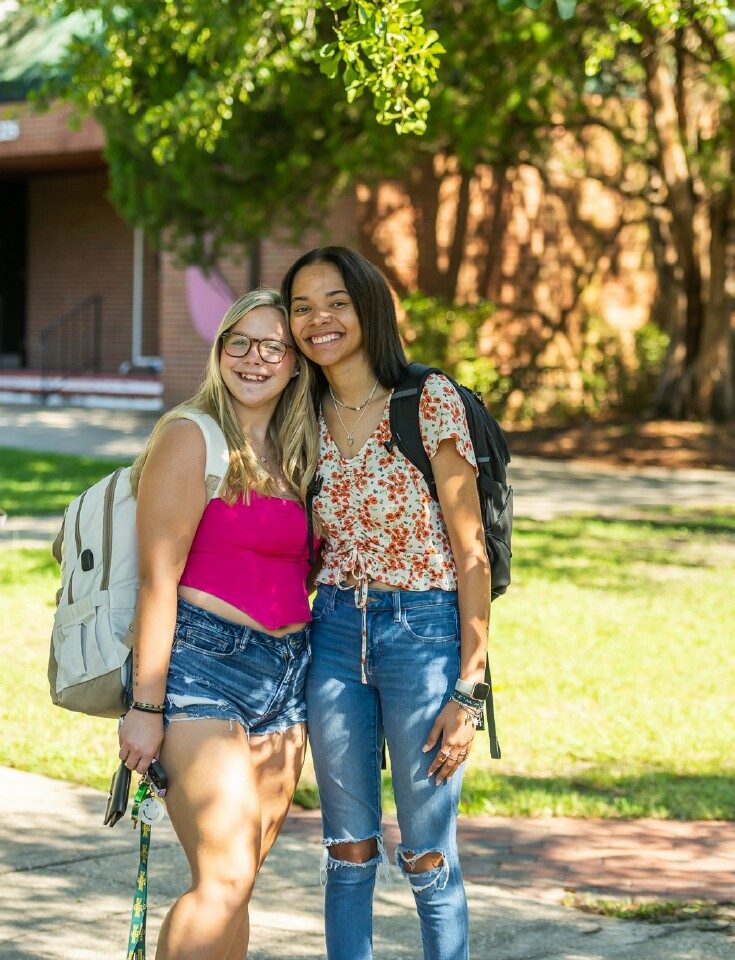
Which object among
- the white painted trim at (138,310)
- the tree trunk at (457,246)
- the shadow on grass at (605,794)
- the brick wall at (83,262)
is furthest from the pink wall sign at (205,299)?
the shadow on grass at (605,794)

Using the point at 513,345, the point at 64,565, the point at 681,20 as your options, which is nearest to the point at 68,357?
the point at 513,345

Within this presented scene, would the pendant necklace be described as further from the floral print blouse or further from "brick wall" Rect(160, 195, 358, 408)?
"brick wall" Rect(160, 195, 358, 408)

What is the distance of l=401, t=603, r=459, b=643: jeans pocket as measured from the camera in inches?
129

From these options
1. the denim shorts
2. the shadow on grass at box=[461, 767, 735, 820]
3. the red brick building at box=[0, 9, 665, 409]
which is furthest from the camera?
the red brick building at box=[0, 9, 665, 409]

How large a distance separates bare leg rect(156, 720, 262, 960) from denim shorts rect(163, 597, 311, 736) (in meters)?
0.05

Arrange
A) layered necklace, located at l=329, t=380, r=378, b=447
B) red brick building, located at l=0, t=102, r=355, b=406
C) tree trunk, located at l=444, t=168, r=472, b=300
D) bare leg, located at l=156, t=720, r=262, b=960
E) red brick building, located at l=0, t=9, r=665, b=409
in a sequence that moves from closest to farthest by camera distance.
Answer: bare leg, located at l=156, t=720, r=262, b=960, layered necklace, located at l=329, t=380, r=378, b=447, red brick building, located at l=0, t=9, r=665, b=409, tree trunk, located at l=444, t=168, r=472, b=300, red brick building, located at l=0, t=102, r=355, b=406

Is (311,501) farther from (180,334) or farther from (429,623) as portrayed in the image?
(180,334)

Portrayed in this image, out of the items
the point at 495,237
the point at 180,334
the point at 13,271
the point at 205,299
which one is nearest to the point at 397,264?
the point at 495,237

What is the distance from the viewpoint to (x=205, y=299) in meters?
21.1

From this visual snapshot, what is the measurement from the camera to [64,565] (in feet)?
11.1

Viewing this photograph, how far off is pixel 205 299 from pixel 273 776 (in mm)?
18186

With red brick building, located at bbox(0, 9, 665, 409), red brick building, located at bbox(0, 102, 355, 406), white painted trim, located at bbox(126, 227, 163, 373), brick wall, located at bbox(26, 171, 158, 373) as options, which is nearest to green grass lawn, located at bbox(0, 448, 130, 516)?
red brick building, located at bbox(0, 9, 665, 409)

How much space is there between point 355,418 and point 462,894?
44.1 inches

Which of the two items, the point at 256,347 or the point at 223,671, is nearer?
the point at 223,671
